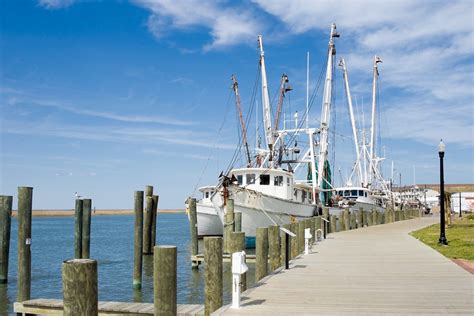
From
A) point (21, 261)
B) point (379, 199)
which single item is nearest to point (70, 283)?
point (21, 261)

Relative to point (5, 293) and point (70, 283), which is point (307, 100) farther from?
point (70, 283)

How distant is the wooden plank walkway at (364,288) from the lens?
8859 millimetres

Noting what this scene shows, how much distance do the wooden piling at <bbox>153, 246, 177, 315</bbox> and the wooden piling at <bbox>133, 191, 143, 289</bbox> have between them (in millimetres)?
12915

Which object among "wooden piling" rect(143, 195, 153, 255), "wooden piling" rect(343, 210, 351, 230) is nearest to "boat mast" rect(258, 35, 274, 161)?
"wooden piling" rect(343, 210, 351, 230)

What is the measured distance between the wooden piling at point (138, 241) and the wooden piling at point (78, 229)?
92.1 inches

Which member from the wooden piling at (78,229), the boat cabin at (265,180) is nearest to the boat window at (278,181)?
the boat cabin at (265,180)

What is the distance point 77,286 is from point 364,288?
674 cm

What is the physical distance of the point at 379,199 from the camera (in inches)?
2571

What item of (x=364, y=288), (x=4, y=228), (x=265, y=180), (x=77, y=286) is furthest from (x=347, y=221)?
(x=77, y=286)

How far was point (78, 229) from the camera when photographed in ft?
73.3

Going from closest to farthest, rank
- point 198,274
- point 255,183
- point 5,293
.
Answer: point 5,293
point 198,274
point 255,183

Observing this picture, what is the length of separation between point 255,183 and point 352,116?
2642cm

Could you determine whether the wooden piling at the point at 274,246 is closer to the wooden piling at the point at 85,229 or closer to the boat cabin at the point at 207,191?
the wooden piling at the point at 85,229

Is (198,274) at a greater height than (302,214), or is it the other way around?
(302,214)
